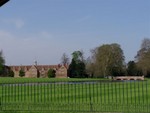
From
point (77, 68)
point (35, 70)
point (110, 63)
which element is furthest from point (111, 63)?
point (35, 70)

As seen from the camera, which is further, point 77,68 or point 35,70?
point 35,70

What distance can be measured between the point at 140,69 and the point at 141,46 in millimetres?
6535

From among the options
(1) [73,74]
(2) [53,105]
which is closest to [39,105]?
(2) [53,105]

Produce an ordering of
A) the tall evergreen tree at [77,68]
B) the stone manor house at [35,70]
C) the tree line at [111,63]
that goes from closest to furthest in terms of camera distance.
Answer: the tree line at [111,63]
the tall evergreen tree at [77,68]
the stone manor house at [35,70]

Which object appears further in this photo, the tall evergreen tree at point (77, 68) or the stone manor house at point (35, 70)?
the stone manor house at point (35, 70)

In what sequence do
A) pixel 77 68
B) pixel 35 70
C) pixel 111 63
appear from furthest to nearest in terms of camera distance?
pixel 35 70
pixel 77 68
pixel 111 63

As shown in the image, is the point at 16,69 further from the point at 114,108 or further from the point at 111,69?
the point at 114,108

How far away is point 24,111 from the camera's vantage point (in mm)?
12344

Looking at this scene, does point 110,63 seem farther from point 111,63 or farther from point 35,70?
point 35,70

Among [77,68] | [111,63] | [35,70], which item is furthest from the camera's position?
[35,70]

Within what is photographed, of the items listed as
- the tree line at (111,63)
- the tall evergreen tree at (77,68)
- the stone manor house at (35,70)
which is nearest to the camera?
the tree line at (111,63)

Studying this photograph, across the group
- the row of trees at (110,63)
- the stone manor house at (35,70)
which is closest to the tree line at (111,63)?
the row of trees at (110,63)

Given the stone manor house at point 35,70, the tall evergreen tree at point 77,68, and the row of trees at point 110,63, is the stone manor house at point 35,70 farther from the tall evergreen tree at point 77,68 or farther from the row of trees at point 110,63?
the row of trees at point 110,63

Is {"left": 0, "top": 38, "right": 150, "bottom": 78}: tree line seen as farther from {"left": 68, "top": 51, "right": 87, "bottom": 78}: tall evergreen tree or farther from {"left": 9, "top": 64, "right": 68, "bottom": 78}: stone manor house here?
{"left": 9, "top": 64, "right": 68, "bottom": 78}: stone manor house
